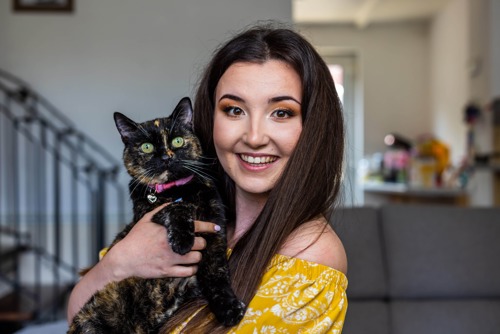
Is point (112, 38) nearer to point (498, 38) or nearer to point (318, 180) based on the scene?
point (498, 38)

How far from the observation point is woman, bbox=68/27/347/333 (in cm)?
100

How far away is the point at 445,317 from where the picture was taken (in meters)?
1.89

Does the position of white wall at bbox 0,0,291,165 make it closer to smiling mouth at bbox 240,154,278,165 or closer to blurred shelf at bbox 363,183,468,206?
blurred shelf at bbox 363,183,468,206

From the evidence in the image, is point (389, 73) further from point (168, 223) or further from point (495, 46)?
point (168, 223)

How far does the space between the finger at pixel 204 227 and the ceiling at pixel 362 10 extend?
5702mm

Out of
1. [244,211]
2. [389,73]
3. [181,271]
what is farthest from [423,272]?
[389,73]

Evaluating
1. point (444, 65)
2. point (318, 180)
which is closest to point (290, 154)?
point (318, 180)

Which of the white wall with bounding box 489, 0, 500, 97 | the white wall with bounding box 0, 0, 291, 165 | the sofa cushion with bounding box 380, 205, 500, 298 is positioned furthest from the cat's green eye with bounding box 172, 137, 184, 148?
the white wall with bounding box 489, 0, 500, 97

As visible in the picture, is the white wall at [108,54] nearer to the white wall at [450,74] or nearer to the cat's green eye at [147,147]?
the white wall at [450,74]

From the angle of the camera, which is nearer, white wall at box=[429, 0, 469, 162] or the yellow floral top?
the yellow floral top

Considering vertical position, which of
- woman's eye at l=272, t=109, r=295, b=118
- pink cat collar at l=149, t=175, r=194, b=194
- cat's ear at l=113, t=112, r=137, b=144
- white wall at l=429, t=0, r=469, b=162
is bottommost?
pink cat collar at l=149, t=175, r=194, b=194

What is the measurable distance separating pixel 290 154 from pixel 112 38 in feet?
11.9

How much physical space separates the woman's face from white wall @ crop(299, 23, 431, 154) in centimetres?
687

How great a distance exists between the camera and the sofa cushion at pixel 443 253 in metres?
1.96
